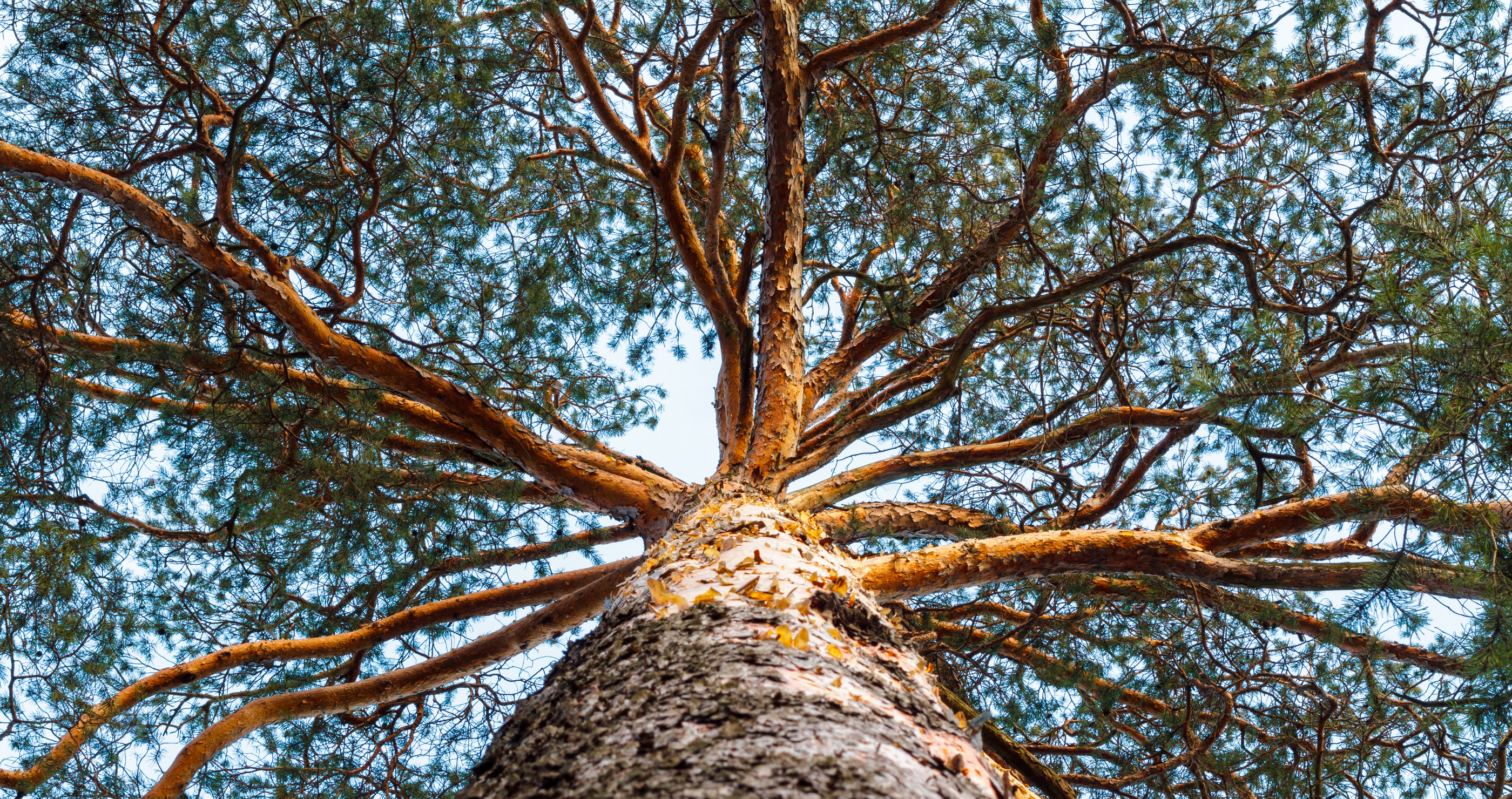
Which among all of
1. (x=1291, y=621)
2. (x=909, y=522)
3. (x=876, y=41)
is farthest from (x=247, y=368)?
(x=1291, y=621)

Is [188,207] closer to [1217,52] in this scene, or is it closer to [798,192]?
[798,192]

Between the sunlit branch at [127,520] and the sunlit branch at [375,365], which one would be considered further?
the sunlit branch at [127,520]

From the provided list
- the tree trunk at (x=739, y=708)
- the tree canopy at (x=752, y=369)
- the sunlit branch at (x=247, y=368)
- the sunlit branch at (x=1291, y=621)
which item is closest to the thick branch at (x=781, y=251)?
the tree canopy at (x=752, y=369)

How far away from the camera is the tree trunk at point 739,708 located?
3.26ft

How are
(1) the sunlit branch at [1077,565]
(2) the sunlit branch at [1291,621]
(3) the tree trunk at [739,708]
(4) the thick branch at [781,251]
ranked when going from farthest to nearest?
(4) the thick branch at [781,251]
(2) the sunlit branch at [1291,621]
(1) the sunlit branch at [1077,565]
(3) the tree trunk at [739,708]

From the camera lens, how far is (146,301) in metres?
3.40

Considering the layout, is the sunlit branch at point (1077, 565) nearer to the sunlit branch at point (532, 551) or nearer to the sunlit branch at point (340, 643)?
the sunlit branch at point (340, 643)

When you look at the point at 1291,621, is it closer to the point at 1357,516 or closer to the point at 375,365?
the point at 1357,516

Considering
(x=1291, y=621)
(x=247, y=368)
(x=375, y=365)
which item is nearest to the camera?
(x=375, y=365)

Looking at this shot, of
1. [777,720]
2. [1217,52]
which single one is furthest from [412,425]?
[1217,52]

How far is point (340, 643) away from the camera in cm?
303

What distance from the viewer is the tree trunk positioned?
993 millimetres

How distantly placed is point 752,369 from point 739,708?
2425 mm

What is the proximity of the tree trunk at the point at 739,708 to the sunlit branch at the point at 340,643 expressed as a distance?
1.40 m
